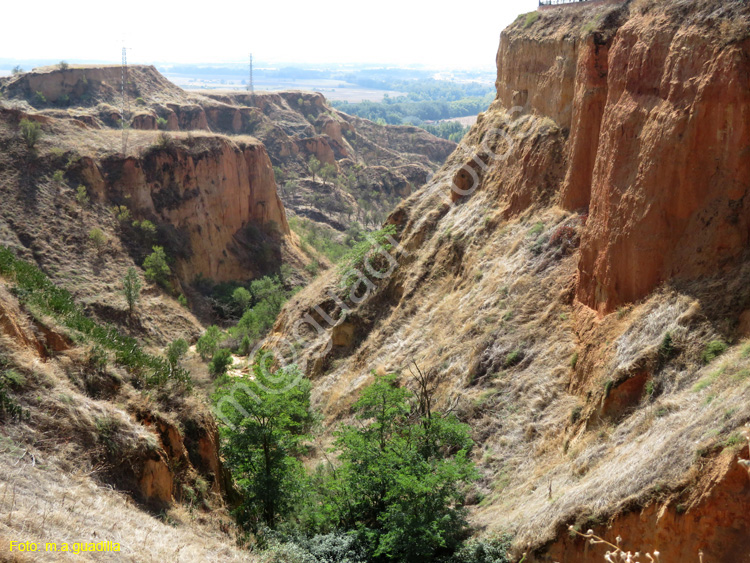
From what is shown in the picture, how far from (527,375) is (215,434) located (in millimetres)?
7536

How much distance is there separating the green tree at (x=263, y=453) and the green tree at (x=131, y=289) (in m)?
19.7

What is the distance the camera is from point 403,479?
1096cm

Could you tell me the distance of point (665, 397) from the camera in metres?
10.0

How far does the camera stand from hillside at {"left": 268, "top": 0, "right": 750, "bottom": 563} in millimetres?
8491

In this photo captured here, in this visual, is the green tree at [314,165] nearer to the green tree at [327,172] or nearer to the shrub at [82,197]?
the green tree at [327,172]

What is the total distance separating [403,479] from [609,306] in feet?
18.7

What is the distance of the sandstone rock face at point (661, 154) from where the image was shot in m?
10.7

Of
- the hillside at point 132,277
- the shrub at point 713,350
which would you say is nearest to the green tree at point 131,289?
the hillside at point 132,277

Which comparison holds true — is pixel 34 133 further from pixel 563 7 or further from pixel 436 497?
pixel 436 497

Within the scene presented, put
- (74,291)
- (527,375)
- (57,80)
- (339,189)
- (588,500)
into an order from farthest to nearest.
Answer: (339,189) → (57,80) → (74,291) → (527,375) → (588,500)

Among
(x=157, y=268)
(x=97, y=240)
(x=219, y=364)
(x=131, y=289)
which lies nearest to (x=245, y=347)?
(x=219, y=364)

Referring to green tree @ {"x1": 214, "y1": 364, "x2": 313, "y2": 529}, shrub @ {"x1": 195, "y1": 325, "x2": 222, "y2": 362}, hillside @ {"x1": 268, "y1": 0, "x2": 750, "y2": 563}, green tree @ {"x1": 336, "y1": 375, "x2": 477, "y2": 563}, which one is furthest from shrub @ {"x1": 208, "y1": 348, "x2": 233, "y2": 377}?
green tree @ {"x1": 336, "y1": 375, "x2": 477, "y2": 563}

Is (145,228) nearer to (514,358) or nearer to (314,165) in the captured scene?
(514,358)

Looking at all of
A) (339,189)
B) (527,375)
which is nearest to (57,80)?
(339,189)
